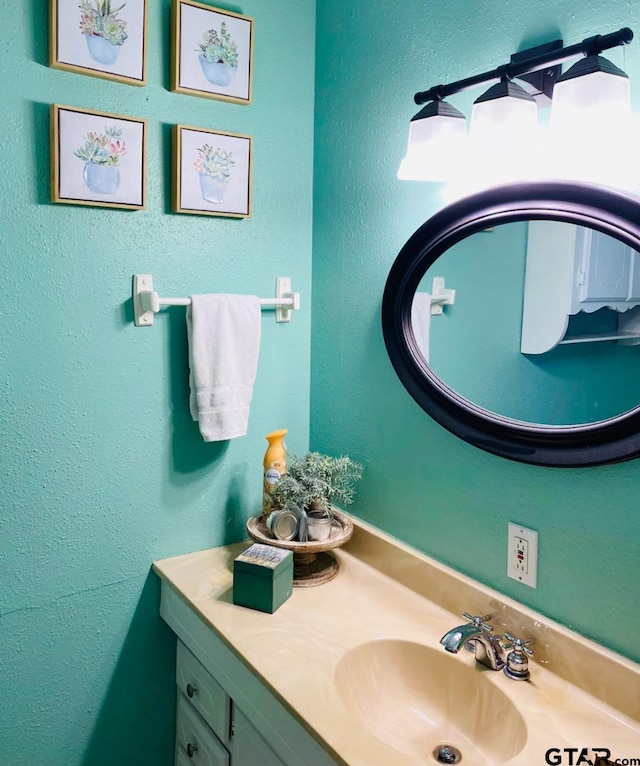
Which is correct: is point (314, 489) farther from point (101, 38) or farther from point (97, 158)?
point (101, 38)

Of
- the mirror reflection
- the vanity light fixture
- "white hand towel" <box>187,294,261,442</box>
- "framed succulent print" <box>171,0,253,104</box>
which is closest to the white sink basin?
the mirror reflection

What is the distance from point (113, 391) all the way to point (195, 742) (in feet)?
→ 2.86

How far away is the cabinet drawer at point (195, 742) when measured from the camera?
146 cm

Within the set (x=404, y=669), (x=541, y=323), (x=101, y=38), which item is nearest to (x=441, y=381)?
(x=541, y=323)

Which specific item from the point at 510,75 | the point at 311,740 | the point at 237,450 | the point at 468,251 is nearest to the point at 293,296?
the point at 237,450

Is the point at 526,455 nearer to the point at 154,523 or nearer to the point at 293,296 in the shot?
the point at 293,296

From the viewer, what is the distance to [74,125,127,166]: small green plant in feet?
4.67

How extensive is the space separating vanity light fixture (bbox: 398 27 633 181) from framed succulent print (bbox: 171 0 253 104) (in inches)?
21.0

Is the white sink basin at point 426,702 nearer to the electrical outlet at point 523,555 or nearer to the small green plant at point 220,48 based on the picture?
the electrical outlet at point 523,555

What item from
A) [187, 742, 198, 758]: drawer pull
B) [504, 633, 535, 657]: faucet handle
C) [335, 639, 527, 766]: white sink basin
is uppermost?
[504, 633, 535, 657]: faucet handle

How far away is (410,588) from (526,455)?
0.50m

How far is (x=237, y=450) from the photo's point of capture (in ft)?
5.74

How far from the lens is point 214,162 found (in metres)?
1.60

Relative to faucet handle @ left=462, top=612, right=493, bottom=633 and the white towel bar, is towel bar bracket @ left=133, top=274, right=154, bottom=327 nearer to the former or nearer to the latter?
the white towel bar
